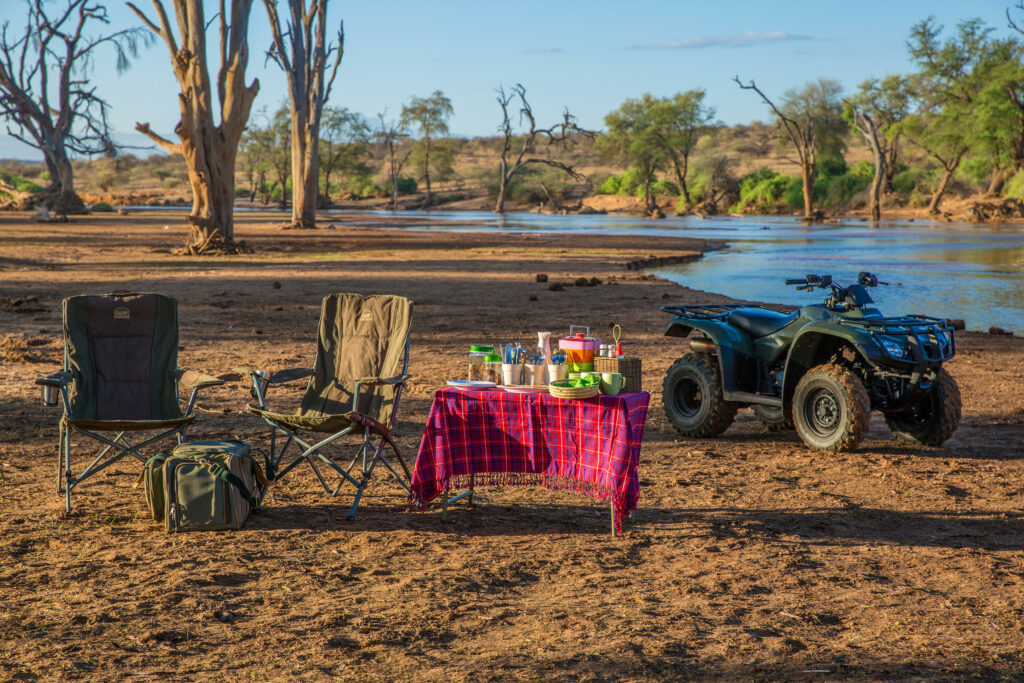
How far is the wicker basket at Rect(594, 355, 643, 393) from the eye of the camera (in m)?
4.96

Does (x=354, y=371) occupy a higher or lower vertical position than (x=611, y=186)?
lower

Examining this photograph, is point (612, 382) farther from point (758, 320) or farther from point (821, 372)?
point (758, 320)

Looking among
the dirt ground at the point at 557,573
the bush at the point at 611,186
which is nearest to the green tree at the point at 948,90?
the bush at the point at 611,186

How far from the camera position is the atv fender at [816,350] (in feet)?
19.4

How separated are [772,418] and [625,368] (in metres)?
2.32

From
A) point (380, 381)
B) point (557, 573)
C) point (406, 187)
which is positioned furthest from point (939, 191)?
point (557, 573)

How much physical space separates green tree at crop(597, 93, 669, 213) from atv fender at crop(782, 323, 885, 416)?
68894mm

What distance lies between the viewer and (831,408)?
6.26 meters

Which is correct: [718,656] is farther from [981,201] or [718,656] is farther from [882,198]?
[882,198]

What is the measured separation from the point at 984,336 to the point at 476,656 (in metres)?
10.8

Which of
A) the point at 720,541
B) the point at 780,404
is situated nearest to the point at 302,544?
the point at 720,541

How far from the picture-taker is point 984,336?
12297 millimetres

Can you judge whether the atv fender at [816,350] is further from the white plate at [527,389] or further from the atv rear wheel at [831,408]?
the white plate at [527,389]

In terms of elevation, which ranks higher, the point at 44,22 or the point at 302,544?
the point at 44,22
